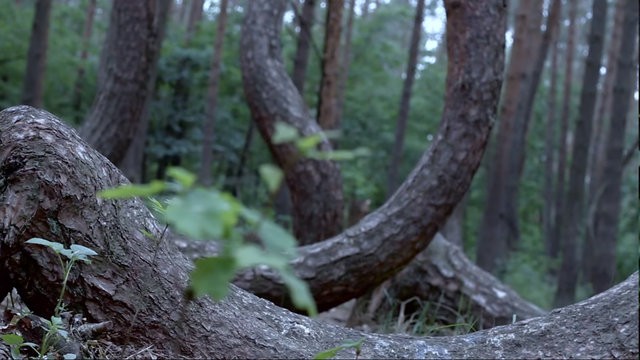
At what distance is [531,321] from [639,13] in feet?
29.7

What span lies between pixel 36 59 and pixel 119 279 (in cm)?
1052

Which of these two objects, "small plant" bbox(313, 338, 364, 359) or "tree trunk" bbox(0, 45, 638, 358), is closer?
"small plant" bbox(313, 338, 364, 359)

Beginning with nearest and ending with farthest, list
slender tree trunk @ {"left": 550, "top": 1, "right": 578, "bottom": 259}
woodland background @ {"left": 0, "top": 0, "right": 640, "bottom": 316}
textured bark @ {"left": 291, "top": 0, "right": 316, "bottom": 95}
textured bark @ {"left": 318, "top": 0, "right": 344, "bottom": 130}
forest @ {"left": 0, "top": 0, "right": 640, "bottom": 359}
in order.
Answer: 1. forest @ {"left": 0, "top": 0, "right": 640, "bottom": 359}
2. textured bark @ {"left": 318, "top": 0, "right": 344, "bottom": 130}
3. textured bark @ {"left": 291, "top": 0, "right": 316, "bottom": 95}
4. woodland background @ {"left": 0, "top": 0, "right": 640, "bottom": 316}
5. slender tree trunk @ {"left": 550, "top": 1, "right": 578, "bottom": 259}

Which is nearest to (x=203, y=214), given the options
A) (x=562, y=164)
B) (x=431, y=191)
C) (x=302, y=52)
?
(x=431, y=191)

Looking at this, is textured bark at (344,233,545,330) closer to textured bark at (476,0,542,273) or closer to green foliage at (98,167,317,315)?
green foliage at (98,167,317,315)

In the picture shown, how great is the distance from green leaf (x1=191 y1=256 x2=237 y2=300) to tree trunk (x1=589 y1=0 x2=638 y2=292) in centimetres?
999

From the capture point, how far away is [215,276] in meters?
1.13

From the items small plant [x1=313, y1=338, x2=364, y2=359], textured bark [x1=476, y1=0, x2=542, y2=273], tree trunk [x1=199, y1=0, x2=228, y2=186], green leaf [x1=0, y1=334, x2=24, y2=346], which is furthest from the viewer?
tree trunk [x1=199, y1=0, x2=228, y2=186]

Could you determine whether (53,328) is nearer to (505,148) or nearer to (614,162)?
(614,162)

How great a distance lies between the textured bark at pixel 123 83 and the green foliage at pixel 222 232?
5.82 metres

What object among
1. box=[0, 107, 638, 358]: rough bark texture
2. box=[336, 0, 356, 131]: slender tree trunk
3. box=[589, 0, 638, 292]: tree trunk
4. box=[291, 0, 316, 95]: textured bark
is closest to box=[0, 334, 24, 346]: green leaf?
box=[0, 107, 638, 358]: rough bark texture

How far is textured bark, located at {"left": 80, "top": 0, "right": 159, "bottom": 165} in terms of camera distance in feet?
22.2

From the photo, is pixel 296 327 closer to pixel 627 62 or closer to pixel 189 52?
pixel 627 62

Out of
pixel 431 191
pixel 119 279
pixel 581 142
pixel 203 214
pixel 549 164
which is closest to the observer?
pixel 203 214
